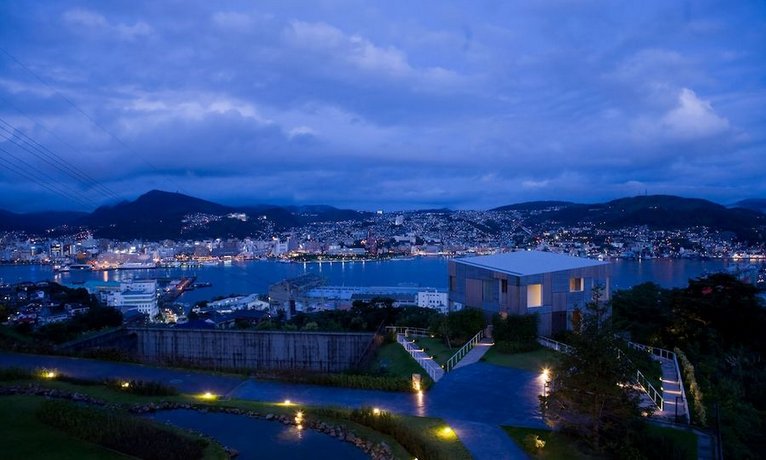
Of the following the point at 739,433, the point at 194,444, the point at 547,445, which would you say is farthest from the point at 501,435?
the point at 194,444

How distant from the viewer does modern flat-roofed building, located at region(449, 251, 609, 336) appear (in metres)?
15.2

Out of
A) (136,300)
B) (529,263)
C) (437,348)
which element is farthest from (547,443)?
(136,300)

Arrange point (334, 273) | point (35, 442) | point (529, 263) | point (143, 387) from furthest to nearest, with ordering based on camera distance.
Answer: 1. point (334, 273)
2. point (529, 263)
3. point (143, 387)
4. point (35, 442)

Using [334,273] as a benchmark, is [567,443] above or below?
above

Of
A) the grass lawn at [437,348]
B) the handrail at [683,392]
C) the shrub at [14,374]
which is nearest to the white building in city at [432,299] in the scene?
the grass lawn at [437,348]

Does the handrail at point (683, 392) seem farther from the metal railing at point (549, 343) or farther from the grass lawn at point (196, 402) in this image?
the grass lawn at point (196, 402)

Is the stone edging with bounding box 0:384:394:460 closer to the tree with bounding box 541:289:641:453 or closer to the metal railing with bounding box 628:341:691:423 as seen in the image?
the tree with bounding box 541:289:641:453

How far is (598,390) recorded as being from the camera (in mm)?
7141

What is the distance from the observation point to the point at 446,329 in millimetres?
15016

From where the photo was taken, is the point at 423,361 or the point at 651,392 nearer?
the point at 651,392

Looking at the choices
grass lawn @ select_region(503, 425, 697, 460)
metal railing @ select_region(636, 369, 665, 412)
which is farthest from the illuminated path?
metal railing @ select_region(636, 369, 665, 412)

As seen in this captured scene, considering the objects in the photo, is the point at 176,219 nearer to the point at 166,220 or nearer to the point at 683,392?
the point at 166,220

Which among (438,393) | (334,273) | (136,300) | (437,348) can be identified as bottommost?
(334,273)

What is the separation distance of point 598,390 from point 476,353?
20.8 feet
